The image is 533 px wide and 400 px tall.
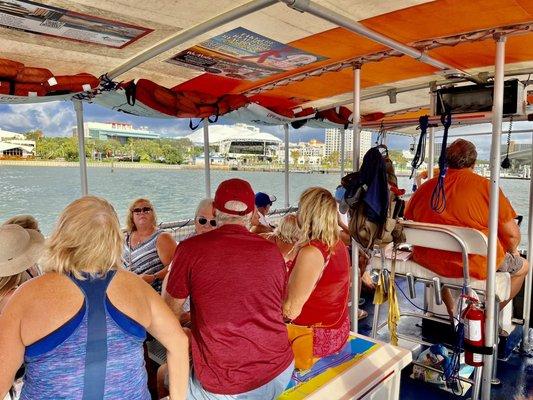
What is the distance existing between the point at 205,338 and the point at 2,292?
2.97 feet

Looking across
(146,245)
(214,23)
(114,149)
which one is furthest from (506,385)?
(114,149)

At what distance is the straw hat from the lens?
5.60 ft

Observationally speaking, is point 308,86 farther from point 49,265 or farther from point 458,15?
point 49,265

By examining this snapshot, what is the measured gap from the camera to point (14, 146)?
4.63 metres

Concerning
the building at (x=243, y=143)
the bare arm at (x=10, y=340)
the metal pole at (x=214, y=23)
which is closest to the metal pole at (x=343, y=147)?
the building at (x=243, y=143)

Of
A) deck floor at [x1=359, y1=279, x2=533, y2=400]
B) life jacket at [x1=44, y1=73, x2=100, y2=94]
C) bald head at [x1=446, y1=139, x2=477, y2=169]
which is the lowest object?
deck floor at [x1=359, y1=279, x2=533, y2=400]

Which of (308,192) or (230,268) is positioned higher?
(308,192)

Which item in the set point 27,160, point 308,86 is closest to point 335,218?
point 308,86

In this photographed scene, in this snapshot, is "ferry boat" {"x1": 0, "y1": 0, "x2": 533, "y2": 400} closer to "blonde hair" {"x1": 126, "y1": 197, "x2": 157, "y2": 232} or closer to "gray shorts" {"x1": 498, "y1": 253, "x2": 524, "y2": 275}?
"gray shorts" {"x1": 498, "y1": 253, "x2": 524, "y2": 275}

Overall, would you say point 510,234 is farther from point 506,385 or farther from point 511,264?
point 506,385

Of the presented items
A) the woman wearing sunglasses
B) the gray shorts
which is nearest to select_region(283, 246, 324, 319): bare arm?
the woman wearing sunglasses

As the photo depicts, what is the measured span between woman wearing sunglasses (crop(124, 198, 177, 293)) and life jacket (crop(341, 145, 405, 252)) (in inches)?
56.9

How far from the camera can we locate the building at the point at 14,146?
4.46m

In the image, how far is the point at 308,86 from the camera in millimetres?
4043
